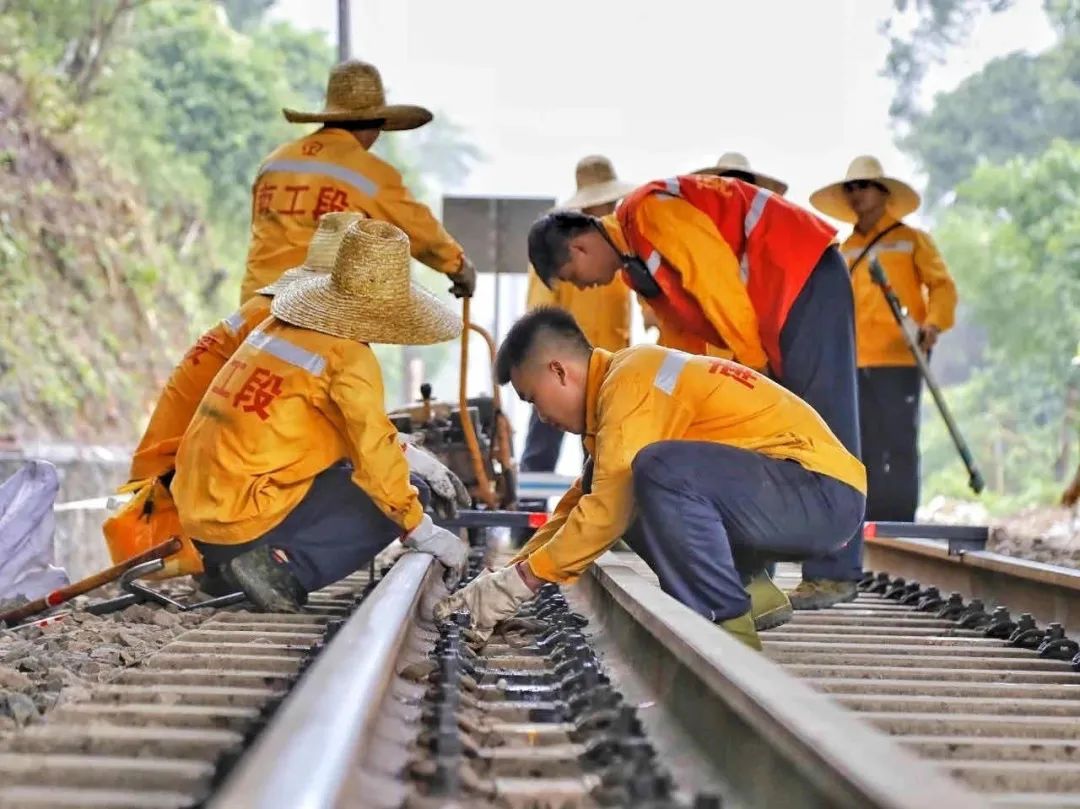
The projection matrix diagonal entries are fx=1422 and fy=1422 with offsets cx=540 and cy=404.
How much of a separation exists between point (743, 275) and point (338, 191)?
1964mm

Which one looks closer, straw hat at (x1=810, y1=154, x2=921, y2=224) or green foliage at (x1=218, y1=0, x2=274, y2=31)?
straw hat at (x1=810, y1=154, x2=921, y2=224)

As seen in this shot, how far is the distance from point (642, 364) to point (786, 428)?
0.50m

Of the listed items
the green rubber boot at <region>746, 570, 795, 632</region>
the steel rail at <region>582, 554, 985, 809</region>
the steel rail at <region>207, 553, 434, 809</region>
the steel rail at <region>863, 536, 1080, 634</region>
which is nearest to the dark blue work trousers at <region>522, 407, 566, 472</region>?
the steel rail at <region>863, 536, 1080, 634</region>

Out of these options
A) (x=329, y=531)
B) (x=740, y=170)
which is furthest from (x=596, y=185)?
(x=329, y=531)

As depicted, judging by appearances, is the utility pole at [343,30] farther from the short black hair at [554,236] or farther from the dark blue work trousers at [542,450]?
the short black hair at [554,236]

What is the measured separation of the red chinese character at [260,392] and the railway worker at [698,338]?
133 centimetres

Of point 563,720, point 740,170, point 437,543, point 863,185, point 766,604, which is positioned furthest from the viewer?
point 863,185

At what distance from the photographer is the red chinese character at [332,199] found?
19.0ft

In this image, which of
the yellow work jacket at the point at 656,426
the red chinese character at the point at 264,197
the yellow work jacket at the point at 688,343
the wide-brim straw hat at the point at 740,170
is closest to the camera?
the yellow work jacket at the point at 656,426

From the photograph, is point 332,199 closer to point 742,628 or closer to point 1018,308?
point 742,628

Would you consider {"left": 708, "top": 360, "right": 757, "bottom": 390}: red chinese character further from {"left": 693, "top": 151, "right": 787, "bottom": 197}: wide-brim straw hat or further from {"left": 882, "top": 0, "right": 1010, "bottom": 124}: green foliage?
{"left": 882, "top": 0, "right": 1010, "bottom": 124}: green foliage

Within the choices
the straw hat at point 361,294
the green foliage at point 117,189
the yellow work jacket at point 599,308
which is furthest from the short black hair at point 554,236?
the green foliage at point 117,189

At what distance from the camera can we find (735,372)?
378cm

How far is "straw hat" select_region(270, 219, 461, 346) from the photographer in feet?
14.1
